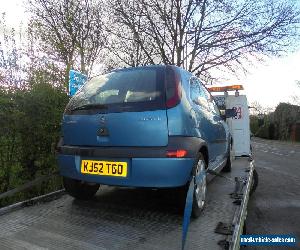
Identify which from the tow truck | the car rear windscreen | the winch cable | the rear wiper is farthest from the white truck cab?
the rear wiper

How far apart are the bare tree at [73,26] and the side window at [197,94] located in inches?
584

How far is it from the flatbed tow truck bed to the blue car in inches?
11.3

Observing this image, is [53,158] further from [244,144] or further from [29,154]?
[244,144]

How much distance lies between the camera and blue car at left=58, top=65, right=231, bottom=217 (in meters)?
3.41

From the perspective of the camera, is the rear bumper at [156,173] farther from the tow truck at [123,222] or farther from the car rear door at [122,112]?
the tow truck at [123,222]

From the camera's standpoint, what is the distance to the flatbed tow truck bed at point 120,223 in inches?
116

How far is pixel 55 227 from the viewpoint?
327 centimetres

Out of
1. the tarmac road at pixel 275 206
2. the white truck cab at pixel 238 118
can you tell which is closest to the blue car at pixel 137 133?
the tarmac road at pixel 275 206

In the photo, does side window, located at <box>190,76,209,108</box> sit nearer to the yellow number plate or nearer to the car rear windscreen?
the car rear windscreen

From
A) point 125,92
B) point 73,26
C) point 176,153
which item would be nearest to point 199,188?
point 176,153

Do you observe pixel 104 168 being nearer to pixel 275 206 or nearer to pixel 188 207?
pixel 188 207

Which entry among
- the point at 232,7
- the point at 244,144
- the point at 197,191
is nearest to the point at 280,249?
the point at 197,191

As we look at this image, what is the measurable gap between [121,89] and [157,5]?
16.9 metres

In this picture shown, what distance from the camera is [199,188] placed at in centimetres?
386
